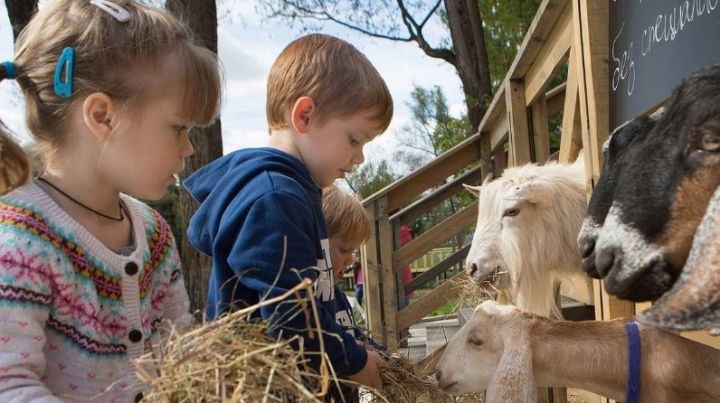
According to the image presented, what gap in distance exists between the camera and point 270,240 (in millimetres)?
A: 1752

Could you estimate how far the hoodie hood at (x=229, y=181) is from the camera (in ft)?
6.44

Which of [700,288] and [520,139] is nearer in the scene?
[700,288]

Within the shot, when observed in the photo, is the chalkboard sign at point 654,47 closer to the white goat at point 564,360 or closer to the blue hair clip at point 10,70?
the white goat at point 564,360

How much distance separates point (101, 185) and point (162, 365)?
72 centimetres

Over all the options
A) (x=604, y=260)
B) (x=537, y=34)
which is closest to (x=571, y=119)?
(x=537, y=34)

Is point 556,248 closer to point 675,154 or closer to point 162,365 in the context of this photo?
point 675,154

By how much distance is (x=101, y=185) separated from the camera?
5.75 feet

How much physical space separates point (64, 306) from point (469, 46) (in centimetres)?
1098

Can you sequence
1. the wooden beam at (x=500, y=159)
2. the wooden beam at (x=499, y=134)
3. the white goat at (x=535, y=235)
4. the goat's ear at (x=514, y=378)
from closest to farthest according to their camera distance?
the goat's ear at (x=514, y=378) → the white goat at (x=535, y=235) → the wooden beam at (x=499, y=134) → the wooden beam at (x=500, y=159)

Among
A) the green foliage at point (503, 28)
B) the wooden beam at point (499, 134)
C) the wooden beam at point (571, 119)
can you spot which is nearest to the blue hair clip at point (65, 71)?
the wooden beam at point (571, 119)

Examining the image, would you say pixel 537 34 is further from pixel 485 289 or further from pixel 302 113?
pixel 302 113

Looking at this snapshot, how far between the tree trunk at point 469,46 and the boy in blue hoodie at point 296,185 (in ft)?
31.6

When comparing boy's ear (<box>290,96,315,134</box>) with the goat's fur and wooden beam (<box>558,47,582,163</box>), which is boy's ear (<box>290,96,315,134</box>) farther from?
wooden beam (<box>558,47,582,163</box>)

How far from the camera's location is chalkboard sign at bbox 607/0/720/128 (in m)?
1.71
